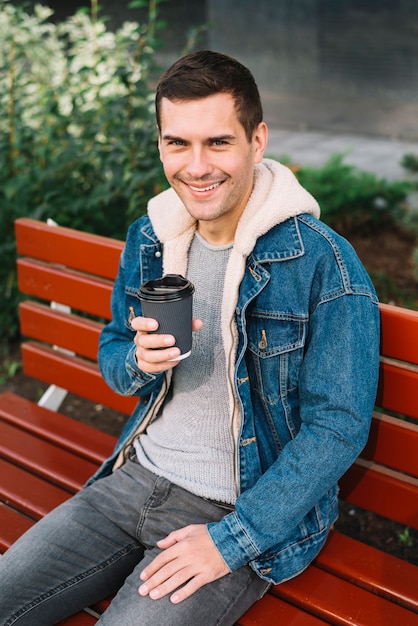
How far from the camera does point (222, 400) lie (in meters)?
2.38

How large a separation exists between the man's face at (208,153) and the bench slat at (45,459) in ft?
3.62

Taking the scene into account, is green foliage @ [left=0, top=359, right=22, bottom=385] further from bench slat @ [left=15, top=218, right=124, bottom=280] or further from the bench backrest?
bench slat @ [left=15, top=218, right=124, bottom=280]

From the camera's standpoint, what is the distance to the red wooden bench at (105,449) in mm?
2256

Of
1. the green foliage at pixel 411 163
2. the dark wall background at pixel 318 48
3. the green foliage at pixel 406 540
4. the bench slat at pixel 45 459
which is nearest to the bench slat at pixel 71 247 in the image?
the bench slat at pixel 45 459

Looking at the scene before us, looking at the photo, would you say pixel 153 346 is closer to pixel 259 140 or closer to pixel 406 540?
pixel 259 140

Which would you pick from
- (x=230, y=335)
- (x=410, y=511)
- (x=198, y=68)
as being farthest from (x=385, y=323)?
(x=198, y=68)

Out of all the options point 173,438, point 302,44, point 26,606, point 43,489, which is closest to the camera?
point 26,606

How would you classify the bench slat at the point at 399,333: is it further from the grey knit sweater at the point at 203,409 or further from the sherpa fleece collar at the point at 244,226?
the grey knit sweater at the point at 203,409

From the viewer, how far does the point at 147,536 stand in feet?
7.72

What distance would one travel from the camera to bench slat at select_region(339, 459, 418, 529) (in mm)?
2576

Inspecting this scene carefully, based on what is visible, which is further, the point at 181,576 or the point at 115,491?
the point at 115,491

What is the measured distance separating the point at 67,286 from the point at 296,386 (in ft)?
4.37

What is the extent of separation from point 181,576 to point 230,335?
0.63 metres

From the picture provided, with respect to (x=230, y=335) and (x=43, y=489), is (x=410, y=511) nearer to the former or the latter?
(x=230, y=335)
